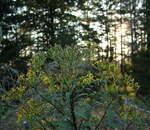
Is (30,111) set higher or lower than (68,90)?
lower

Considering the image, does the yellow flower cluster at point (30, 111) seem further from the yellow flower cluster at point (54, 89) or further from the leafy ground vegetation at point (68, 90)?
the yellow flower cluster at point (54, 89)

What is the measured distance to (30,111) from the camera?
10.6 feet

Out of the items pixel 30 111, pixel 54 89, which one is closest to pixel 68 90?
pixel 54 89

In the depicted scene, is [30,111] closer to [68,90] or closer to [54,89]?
[54,89]

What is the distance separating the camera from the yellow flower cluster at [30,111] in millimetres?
3236

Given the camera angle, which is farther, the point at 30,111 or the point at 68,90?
the point at 30,111

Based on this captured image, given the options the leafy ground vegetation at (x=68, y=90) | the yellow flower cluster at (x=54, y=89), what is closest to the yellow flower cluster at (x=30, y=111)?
the leafy ground vegetation at (x=68, y=90)

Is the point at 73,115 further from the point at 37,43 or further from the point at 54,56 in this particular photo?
the point at 37,43

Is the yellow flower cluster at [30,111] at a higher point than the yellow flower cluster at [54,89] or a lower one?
lower

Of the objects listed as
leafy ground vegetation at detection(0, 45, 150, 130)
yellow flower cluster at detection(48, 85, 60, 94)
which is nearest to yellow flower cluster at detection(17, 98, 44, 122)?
leafy ground vegetation at detection(0, 45, 150, 130)

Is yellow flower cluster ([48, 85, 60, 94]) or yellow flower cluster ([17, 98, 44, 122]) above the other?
yellow flower cluster ([48, 85, 60, 94])

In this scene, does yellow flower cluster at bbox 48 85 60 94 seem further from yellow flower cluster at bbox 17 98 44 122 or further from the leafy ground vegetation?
yellow flower cluster at bbox 17 98 44 122

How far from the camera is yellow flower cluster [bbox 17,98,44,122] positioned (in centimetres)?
324

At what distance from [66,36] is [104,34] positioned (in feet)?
36.3
